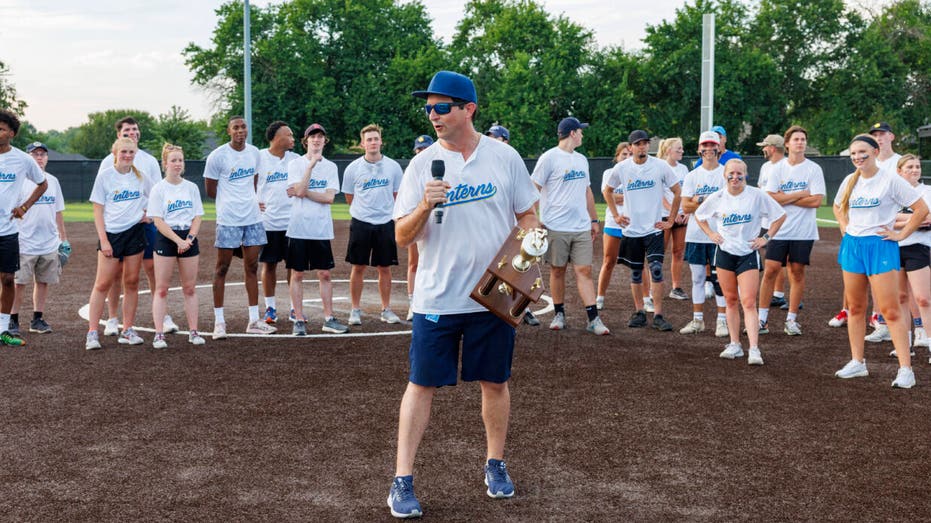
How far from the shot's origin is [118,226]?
→ 8906mm

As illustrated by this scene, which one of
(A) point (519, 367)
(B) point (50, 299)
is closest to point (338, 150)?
(B) point (50, 299)

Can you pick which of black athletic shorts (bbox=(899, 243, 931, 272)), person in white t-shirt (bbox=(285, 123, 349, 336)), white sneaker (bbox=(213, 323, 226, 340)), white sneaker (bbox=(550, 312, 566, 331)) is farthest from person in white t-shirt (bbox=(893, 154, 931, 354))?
white sneaker (bbox=(213, 323, 226, 340))

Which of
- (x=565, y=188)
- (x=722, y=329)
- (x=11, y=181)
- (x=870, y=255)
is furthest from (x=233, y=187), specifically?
(x=870, y=255)

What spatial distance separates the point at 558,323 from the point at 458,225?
18.5 ft

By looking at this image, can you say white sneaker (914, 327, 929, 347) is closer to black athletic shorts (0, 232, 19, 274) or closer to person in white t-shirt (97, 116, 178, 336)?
person in white t-shirt (97, 116, 178, 336)

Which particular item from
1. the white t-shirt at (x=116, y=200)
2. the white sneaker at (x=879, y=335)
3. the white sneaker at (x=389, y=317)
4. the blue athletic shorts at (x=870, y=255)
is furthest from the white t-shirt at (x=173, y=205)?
the white sneaker at (x=879, y=335)

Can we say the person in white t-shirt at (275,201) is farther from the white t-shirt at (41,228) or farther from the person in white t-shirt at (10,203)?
the white t-shirt at (41,228)

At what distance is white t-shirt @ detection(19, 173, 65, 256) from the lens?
10.2 metres

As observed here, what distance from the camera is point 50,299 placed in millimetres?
12258

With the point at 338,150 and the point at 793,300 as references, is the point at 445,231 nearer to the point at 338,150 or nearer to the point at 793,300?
the point at 793,300

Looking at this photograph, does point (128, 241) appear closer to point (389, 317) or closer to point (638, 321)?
point (389, 317)

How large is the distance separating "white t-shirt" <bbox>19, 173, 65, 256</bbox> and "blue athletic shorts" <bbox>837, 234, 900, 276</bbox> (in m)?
8.33

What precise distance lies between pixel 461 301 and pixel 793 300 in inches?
252

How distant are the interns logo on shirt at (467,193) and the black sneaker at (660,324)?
19.0ft
